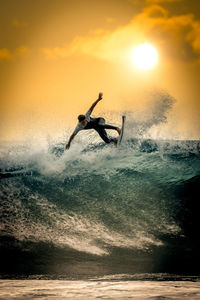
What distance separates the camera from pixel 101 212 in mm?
5898

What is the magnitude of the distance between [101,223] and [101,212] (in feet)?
1.40

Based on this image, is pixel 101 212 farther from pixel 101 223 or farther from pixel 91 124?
pixel 91 124

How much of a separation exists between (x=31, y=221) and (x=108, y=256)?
1942 millimetres

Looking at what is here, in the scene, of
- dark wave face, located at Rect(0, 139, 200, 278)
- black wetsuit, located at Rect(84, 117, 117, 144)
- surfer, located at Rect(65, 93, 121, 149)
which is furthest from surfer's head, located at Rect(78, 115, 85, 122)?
dark wave face, located at Rect(0, 139, 200, 278)

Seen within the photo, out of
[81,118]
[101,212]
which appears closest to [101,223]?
[101,212]

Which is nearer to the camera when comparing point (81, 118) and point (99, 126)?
point (81, 118)

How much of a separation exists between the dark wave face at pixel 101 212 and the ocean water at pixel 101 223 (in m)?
0.02

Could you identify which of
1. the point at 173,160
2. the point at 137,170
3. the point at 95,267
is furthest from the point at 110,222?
the point at 173,160

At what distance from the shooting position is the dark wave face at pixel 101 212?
167 inches

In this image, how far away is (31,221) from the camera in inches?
219

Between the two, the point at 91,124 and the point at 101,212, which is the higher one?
the point at 91,124

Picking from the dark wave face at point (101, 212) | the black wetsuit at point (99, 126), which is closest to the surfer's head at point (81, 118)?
the black wetsuit at point (99, 126)

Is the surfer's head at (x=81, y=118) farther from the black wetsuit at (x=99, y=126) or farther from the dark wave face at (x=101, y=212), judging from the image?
the dark wave face at (x=101, y=212)

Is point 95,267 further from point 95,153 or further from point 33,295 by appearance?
point 95,153
